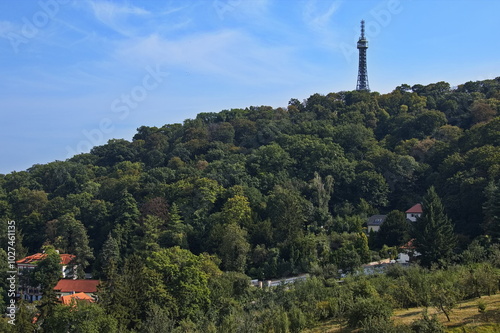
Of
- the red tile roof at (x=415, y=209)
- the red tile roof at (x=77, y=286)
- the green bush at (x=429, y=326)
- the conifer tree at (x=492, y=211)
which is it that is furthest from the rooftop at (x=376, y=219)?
the green bush at (x=429, y=326)

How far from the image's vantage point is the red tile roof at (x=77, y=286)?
31719 mm

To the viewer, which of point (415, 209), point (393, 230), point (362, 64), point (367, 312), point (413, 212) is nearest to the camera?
point (367, 312)

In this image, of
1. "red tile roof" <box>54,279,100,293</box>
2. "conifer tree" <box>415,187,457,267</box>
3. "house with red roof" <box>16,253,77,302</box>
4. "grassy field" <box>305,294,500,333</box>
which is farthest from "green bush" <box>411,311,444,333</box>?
"house with red roof" <box>16,253,77,302</box>

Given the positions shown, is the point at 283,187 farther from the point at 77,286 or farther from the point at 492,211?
the point at 77,286

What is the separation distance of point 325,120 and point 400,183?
545 inches

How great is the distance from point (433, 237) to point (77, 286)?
21532 millimetres

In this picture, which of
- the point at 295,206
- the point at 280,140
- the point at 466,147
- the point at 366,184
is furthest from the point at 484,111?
the point at 295,206

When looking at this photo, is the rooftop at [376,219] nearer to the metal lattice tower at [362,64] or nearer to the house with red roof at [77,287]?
the house with red roof at [77,287]

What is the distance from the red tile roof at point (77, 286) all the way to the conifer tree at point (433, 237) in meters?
19.2

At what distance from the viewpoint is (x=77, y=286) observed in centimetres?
3222

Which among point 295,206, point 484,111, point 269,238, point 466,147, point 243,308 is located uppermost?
point 484,111

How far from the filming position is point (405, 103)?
2168 inches

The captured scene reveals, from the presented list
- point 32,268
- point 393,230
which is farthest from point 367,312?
point 32,268

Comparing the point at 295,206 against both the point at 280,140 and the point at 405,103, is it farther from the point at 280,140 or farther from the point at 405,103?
the point at 405,103
